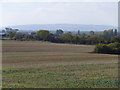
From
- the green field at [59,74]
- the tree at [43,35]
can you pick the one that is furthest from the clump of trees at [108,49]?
the tree at [43,35]

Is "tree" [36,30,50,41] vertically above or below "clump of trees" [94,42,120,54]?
above

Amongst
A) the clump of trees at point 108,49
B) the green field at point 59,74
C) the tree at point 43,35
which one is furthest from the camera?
the tree at point 43,35

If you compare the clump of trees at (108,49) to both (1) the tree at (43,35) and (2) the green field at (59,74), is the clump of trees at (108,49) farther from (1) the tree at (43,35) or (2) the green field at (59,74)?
(1) the tree at (43,35)

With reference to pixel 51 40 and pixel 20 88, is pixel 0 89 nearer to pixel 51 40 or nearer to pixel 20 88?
pixel 20 88

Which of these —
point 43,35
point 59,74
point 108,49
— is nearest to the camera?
point 59,74

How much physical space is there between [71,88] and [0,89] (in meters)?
3.25

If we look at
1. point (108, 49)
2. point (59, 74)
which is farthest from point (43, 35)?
point (59, 74)

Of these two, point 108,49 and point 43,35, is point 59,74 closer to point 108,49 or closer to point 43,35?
point 108,49

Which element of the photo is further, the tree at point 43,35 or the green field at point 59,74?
the tree at point 43,35

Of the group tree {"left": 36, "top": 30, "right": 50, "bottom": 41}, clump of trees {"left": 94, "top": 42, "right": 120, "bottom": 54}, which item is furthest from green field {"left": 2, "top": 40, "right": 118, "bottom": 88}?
tree {"left": 36, "top": 30, "right": 50, "bottom": 41}

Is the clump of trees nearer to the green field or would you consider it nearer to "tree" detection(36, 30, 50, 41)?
the green field

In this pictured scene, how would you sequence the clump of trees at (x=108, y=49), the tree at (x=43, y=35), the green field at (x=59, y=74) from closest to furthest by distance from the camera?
the green field at (x=59, y=74) → the clump of trees at (x=108, y=49) → the tree at (x=43, y=35)

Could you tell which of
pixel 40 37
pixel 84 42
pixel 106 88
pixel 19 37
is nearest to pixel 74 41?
pixel 84 42

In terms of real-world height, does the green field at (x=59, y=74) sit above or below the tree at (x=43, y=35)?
A: below
